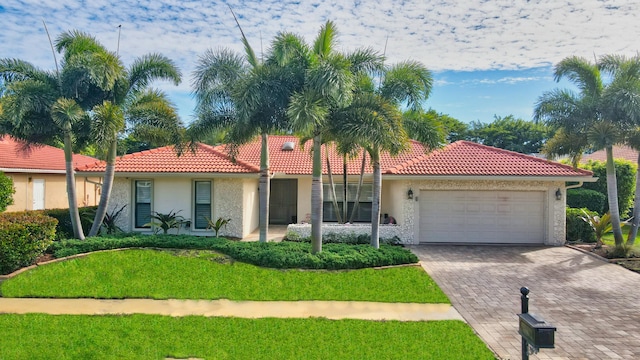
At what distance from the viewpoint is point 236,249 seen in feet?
38.7

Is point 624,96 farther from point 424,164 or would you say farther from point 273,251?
point 273,251

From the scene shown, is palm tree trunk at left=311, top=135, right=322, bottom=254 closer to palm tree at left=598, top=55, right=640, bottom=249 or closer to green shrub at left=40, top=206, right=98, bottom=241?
green shrub at left=40, top=206, right=98, bottom=241

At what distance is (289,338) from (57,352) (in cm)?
353

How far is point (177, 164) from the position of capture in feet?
50.0

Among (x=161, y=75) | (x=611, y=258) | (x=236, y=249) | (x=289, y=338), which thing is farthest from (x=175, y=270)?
(x=611, y=258)

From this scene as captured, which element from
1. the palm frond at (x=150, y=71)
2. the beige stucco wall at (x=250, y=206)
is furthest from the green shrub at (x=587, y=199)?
the palm frond at (x=150, y=71)

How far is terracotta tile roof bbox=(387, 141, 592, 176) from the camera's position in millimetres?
14789

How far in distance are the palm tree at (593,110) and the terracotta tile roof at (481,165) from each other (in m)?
1.07

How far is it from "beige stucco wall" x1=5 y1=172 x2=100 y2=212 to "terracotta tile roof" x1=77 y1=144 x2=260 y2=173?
2652 mm

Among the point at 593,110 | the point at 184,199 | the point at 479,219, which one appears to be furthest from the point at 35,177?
the point at 593,110

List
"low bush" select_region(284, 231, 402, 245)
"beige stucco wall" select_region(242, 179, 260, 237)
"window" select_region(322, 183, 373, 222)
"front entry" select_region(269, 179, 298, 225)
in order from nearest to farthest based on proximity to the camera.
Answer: "low bush" select_region(284, 231, 402, 245)
"beige stucco wall" select_region(242, 179, 260, 237)
"window" select_region(322, 183, 373, 222)
"front entry" select_region(269, 179, 298, 225)

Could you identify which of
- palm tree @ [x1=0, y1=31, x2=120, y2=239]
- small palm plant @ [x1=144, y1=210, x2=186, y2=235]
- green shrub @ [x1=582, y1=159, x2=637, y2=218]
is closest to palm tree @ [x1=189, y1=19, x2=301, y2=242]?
palm tree @ [x1=0, y1=31, x2=120, y2=239]

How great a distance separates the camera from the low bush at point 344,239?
48.1 ft

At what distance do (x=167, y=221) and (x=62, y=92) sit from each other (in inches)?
219
